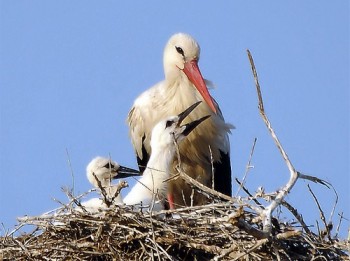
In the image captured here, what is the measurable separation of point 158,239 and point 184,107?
2.26m

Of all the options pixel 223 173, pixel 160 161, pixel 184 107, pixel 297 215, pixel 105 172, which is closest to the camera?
pixel 297 215

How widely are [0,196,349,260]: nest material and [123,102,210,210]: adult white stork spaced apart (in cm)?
57

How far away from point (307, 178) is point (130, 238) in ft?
2.90

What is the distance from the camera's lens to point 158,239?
20.5 ft

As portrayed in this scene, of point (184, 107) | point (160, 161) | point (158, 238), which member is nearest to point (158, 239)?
point (158, 238)

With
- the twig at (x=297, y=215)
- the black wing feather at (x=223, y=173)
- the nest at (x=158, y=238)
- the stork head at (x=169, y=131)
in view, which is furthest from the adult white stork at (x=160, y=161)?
the twig at (x=297, y=215)

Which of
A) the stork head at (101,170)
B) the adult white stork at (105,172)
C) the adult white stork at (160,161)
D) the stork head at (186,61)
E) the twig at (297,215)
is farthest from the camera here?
the stork head at (186,61)

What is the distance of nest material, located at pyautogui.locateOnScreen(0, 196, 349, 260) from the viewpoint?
6.19 m

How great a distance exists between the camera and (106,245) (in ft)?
20.6

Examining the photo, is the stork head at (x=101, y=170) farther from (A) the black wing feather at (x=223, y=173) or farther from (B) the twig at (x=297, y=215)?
(B) the twig at (x=297, y=215)

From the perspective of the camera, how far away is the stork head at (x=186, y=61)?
837 centimetres

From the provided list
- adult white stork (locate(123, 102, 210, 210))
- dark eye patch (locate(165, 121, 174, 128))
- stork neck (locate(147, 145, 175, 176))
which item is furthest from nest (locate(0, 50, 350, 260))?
dark eye patch (locate(165, 121, 174, 128))

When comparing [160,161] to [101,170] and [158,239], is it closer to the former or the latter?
[101,170]

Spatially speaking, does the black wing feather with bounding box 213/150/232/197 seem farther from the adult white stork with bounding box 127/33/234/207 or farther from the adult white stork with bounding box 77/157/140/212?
the adult white stork with bounding box 77/157/140/212
